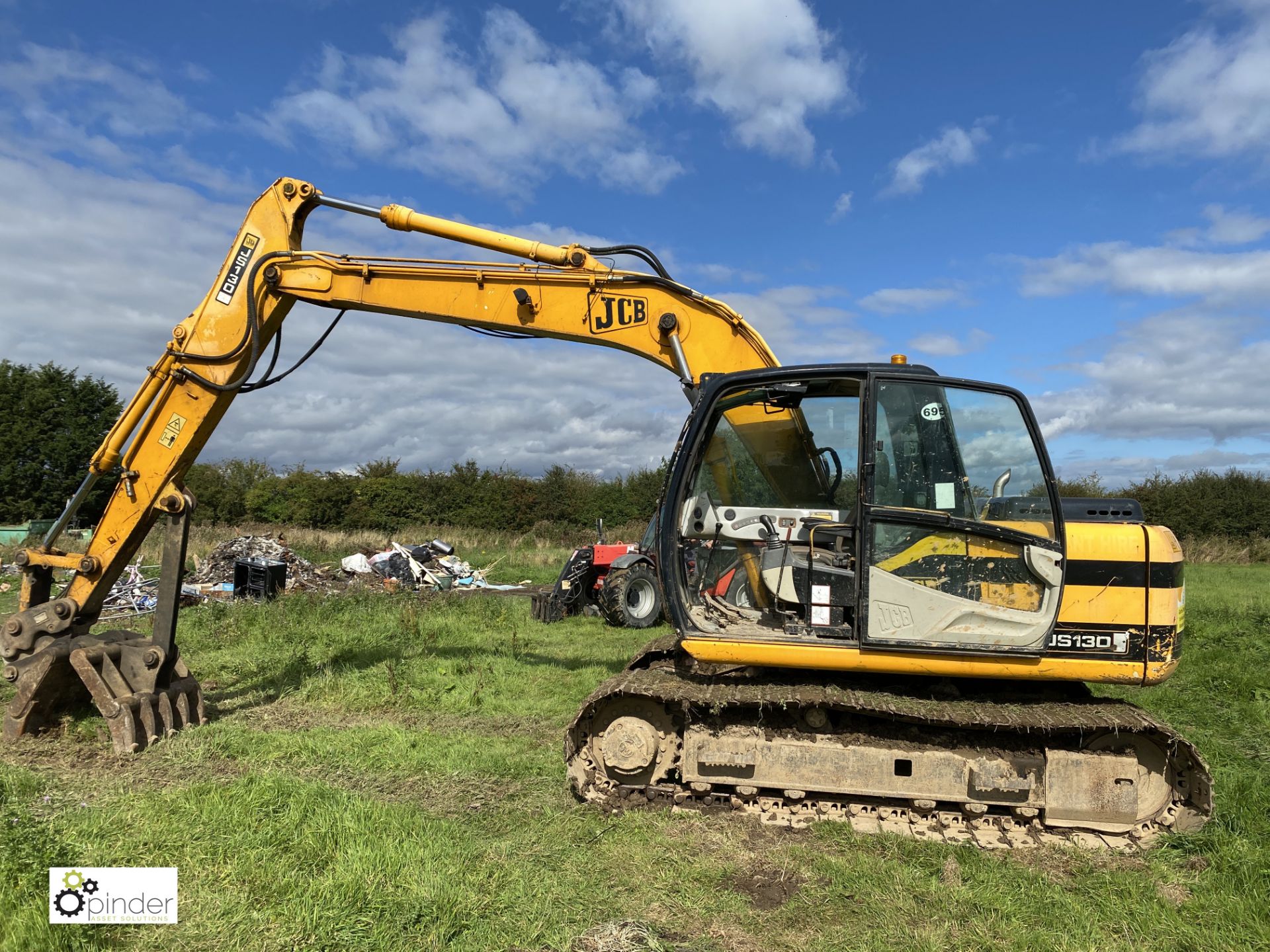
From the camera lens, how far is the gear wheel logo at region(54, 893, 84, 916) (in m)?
3.39

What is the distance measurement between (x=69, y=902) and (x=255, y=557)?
51.1 ft

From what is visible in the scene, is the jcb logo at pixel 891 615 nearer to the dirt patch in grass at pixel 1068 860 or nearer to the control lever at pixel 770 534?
the control lever at pixel 770 534

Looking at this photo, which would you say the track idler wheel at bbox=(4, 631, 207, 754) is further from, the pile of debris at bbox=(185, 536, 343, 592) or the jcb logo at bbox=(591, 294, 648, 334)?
the pile of debris at bbox=(185, 536, 343, 592)

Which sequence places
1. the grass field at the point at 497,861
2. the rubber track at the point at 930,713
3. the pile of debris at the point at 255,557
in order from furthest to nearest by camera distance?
the pile of debris at the point at 255,557 < the rubber track at the point at 930,713 < the grass field at the point at 497,861

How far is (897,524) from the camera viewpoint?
453cm

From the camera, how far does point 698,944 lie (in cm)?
351

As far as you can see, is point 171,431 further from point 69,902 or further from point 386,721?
point 69,902

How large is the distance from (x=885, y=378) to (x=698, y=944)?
3.20 m

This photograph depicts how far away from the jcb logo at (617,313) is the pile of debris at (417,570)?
1260 cm

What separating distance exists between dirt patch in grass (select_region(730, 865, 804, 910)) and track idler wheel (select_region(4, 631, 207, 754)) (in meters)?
4.68

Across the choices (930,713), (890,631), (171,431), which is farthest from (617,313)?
(171,431)

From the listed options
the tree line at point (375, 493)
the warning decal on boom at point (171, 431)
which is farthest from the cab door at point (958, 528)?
the tree line at point (375, 493)

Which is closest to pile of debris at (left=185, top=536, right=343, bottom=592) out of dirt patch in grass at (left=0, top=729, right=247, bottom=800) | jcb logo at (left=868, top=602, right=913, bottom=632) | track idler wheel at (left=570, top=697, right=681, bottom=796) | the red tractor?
the red tractor

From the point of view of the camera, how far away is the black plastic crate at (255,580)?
14.3m
